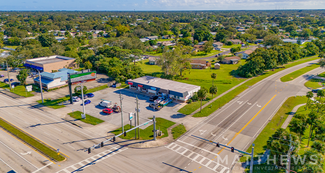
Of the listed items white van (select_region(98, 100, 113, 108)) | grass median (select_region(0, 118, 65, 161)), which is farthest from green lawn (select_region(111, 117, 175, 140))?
white van (select_region(98, 100, 113, 108))

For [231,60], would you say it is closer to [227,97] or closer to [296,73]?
[296,73]

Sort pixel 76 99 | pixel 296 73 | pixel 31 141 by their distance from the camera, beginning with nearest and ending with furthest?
pixel 31 141, pixel 76 99, pixel 296 73

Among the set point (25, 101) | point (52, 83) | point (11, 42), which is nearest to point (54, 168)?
point (25, 101)

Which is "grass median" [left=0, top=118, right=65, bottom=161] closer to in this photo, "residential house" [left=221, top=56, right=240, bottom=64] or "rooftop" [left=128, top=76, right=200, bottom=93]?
"rooftop" [left=128, top=76, right=200, bottom=93]

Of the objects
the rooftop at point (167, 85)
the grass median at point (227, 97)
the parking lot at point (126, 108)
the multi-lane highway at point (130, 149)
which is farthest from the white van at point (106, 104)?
the grass median at point (227, 97)

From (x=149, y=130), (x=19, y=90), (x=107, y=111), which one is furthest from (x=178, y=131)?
(x=19, y=90)

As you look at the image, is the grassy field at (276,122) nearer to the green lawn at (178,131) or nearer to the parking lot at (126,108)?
the green lawn at (178,131)

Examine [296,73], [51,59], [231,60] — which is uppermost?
[51,59]

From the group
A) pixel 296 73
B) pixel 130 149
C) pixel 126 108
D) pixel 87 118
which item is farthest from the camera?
pixel 296 73

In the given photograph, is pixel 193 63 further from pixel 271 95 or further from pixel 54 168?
pixel 54 168
